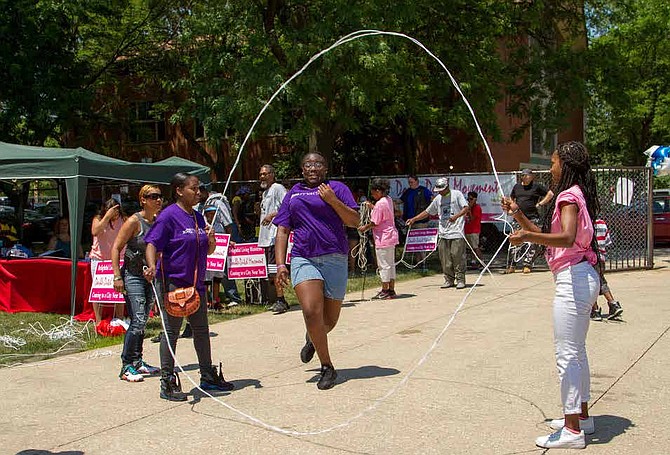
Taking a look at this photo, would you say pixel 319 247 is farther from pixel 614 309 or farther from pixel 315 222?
pixel 614 309

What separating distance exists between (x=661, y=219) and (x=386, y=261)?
1440 cm

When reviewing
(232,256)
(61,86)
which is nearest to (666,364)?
(232,256)

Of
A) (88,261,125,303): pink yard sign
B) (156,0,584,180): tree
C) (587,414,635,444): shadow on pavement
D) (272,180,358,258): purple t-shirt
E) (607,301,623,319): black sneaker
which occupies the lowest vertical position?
(587,414,635,444): shadow on pavement

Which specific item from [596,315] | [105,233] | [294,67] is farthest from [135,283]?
[294,67]

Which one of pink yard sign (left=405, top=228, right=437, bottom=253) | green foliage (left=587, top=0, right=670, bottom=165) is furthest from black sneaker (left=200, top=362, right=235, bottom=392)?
green foliage (left=587, top=0, right=670, bottom=165)

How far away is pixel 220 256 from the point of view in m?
10.6

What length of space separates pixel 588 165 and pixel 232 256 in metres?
6.98

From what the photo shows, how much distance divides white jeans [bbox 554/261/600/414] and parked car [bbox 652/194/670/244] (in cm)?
1978

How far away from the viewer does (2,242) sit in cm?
1479

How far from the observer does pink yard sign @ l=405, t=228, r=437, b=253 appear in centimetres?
1469

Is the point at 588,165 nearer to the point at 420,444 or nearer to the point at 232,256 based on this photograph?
the point at 420,444

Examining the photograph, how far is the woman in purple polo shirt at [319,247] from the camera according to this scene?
6.09 metres

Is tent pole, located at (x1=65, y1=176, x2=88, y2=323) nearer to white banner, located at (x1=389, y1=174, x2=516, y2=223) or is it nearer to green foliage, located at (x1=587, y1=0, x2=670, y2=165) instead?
white banner, located at (x1=389, y1=174, x2=516, y2=223)

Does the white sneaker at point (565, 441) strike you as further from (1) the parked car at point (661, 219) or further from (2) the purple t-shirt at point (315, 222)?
(1) the parked car at point (661, 219)
